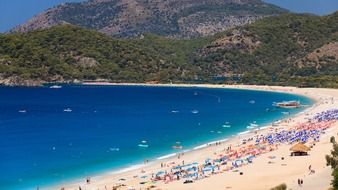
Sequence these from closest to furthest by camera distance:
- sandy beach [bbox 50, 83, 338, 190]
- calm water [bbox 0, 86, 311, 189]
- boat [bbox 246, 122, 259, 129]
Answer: sandy beach [bbox 50, 83, 338, 190] < calm water [bbox 0, 86, 311, 189] < boat [bbox 246, 122, 259, 129]

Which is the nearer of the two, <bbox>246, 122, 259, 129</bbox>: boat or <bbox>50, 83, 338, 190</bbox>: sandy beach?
<bbox>50, 83, 338, 190</bbox>: sandy beach

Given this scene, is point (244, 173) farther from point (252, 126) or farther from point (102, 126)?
point (102, 126)

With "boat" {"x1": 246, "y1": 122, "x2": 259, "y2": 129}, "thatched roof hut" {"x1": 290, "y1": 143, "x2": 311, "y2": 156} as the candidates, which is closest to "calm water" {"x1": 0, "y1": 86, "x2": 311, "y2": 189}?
"boat" {"x1": 246, "y1": 122, "x2": 259, "y2": 129}

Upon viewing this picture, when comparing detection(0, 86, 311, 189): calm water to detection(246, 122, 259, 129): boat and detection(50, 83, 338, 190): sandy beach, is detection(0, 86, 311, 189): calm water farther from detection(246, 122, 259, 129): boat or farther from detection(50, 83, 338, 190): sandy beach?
detection(50, 83, 338, 190): sandy beach

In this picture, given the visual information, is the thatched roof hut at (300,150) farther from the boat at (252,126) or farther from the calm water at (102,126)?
the boat at (252,126)

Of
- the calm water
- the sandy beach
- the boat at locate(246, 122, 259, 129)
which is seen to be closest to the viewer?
the sandy beach

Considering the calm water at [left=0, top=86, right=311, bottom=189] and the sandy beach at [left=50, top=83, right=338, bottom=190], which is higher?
the calm water at [left=0, top=86, right=311, bottom=189]

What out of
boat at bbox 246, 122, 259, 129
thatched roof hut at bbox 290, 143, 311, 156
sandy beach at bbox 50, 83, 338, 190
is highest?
thatched roof hut at bbox 290, 143, 311, 156

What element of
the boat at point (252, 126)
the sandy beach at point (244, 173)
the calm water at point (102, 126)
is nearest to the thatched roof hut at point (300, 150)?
the sandy beach at point (244, 173)

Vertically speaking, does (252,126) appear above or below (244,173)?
above

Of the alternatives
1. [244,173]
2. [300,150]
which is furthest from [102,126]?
[244,173]
